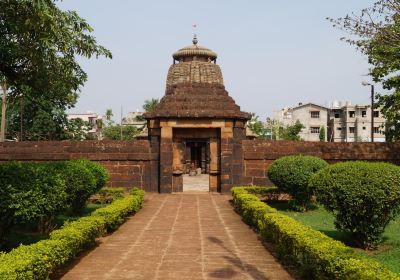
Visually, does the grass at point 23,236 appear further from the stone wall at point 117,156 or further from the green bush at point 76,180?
the stone wall at point 117,156

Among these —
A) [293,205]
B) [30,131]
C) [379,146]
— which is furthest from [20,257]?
[30,131]

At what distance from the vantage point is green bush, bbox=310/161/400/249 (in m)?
7.47

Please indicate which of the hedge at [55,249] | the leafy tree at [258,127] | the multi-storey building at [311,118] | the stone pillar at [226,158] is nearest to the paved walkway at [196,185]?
the stone pillar at [226,158]

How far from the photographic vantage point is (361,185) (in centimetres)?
759

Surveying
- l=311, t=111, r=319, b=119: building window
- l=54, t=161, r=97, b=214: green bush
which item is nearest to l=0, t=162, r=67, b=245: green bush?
l=54, t=161, r=97, b=214: green bush

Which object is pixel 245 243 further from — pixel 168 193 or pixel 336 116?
pixel 336 116

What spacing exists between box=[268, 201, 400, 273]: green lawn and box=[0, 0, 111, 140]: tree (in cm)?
581

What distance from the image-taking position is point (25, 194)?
652 cm

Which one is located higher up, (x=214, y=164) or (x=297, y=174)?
(x=214, y=164)

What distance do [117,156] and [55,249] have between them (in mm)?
10900

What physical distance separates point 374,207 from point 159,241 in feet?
12.4

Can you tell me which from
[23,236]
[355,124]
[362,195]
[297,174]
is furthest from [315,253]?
[355,124]

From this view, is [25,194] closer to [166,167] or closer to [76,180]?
[76,180]

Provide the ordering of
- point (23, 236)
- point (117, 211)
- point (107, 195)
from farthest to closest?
1. point (107, 195)
2. point (117, 211)
3. point (23, 236)
